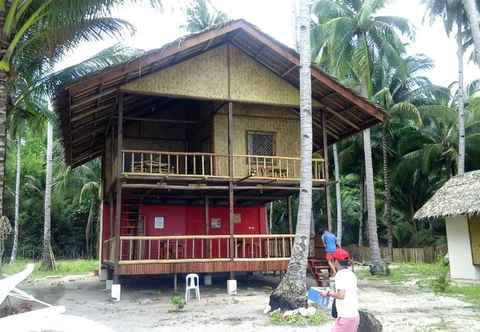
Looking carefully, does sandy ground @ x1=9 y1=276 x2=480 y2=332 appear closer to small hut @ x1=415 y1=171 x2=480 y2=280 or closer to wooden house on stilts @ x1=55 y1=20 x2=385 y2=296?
wooden house on stilts @ x1=55 y1=20 x2=385 y2=296

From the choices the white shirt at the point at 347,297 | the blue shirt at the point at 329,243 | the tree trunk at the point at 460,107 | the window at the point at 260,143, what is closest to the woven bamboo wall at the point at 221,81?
the window at the point at 260,143

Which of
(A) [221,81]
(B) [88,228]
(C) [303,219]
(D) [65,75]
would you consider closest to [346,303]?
(C) [303,219]

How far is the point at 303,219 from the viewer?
10.4 meters

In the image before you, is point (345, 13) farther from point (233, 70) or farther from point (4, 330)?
point (4, 330)

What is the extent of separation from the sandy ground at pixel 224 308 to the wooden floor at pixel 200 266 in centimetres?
70

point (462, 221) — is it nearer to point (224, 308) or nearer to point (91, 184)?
point (224, 308)

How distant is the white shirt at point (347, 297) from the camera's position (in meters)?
5.12

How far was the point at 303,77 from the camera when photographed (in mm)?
11141

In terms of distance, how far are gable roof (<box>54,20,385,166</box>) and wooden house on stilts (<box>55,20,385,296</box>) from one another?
0.04 m

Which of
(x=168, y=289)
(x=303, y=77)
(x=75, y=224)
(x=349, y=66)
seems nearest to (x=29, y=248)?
(x=75, y=224)

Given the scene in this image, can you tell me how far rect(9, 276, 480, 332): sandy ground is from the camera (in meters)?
8.85

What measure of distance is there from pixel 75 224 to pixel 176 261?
2763 cm

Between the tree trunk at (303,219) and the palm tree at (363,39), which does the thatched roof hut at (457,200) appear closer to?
the palm tree at (363,39)

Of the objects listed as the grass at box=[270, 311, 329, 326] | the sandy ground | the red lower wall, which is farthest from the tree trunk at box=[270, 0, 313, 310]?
the red lower wall
